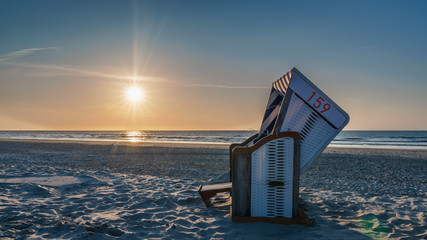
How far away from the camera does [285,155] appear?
3.69 metres

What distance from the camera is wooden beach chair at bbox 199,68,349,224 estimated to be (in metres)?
3.70

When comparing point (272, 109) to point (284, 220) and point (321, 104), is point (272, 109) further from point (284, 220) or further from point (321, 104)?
point (284, 220)

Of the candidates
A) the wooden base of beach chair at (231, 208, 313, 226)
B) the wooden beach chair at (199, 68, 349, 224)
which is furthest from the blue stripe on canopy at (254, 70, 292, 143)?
the wooden base of beach chair at (231, 208, 313, 226)

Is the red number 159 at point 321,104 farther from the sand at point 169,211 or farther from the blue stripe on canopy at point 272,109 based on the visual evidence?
the sand at point 169,211

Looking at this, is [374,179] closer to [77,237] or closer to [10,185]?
[77,237]

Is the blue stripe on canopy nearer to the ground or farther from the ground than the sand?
farther from the ground

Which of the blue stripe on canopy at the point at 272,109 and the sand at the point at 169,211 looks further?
the blue stripe on canopy at the point at 272,109

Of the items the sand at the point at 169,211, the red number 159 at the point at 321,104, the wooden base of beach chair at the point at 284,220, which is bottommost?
the sand at the point at 169,211

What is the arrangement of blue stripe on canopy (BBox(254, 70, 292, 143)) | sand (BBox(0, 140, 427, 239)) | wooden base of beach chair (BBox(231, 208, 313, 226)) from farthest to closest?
blue stripe on canopy (BBox(254, 70, 292, 143))
wooden base of beach chair (BBox(231, 208, 313, 226))
sand (BBox(0, 140, 427, 239))

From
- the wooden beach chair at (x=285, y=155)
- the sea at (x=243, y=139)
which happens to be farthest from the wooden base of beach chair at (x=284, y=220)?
the sea at (x=243, y=139)

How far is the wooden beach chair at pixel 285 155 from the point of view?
12.1ft

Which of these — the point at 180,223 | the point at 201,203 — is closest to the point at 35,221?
the point at 180,223

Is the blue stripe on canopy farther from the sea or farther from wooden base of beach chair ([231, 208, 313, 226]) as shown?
the sea

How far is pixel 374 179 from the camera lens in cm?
826
